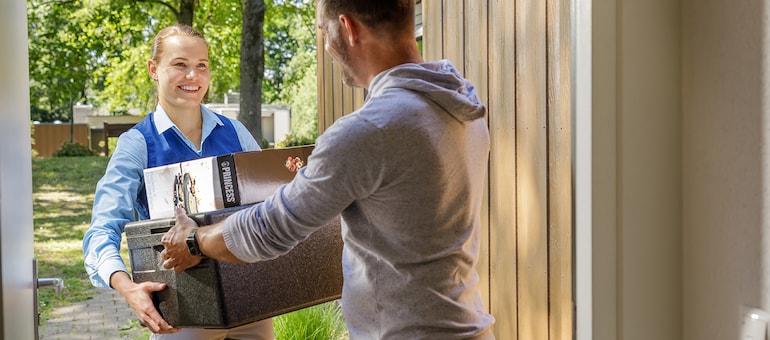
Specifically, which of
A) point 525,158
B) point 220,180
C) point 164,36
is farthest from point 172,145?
point 525,158

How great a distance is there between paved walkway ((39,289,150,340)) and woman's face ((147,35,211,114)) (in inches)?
182

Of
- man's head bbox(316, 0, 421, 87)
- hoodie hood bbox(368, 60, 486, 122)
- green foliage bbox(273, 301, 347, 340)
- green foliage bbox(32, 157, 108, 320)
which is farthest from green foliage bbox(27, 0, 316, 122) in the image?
hoodie hood bbox(368, 60, 486, 122)

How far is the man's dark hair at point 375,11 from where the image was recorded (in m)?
1.54

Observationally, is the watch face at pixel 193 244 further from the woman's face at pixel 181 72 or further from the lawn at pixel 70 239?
the lawn at pixel 70 239

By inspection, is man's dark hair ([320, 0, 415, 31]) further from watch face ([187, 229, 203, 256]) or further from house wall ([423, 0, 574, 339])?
house wall ([423, 0, 574, 339])

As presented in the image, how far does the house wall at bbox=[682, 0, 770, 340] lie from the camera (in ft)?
4.22

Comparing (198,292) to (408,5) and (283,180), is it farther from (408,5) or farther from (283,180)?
(408,5)

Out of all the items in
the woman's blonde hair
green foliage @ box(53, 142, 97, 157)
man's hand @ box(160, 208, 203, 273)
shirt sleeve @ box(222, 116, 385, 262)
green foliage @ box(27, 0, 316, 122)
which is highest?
green foliage @ box(27, 0, 316, 122)

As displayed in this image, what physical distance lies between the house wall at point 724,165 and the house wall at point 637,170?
2 cm

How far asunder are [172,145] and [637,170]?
1276 mm

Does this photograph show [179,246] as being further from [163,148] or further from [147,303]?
[163,148]

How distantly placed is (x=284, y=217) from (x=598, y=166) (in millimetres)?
558

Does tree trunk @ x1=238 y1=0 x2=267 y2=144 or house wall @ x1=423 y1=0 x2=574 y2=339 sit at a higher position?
tree trunk @ x1=238 y1=0 x2=267 y2=144

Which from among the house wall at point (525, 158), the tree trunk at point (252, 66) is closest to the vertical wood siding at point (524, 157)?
the house wall at point (525, 158)
